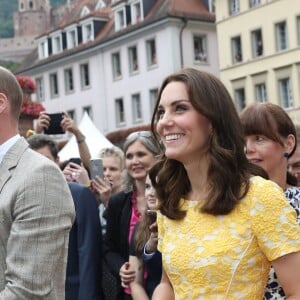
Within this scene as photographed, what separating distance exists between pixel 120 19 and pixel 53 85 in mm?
7909

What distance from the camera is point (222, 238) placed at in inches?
108

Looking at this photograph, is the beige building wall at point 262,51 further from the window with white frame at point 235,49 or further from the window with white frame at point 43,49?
the window with white frame at point 43,49

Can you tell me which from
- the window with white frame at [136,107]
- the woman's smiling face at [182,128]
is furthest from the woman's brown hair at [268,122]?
the window with white frame at [136,107]

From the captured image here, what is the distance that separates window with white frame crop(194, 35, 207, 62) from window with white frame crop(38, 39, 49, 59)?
542 inches

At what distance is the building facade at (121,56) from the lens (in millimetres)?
42031

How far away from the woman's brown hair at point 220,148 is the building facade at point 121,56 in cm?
3712

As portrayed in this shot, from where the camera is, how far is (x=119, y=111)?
46062 mm

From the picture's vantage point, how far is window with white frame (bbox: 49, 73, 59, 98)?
51438mm

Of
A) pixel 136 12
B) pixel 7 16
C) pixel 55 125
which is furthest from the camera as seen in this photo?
pixel 7 16

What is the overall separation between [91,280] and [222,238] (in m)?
2.44

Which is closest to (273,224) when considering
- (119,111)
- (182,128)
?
(182,128)

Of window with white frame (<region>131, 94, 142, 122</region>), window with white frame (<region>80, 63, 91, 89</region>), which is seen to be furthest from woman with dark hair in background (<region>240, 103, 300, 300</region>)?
window with white frame (<region>80, 63, 91, 89</region>)

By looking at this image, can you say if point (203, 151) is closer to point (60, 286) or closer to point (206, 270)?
point (206, 270)

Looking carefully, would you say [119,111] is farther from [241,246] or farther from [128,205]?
[241,246]
